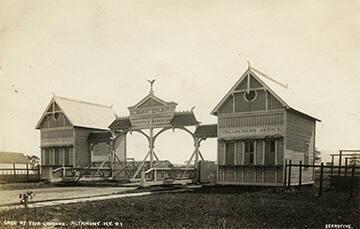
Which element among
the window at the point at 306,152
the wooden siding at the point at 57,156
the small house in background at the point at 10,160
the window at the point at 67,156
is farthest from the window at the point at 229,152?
the small house in background at the point at 10,160

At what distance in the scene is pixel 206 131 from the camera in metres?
17.4

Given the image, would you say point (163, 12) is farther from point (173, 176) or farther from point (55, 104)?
point (55, 104)

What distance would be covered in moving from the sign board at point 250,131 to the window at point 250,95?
46.1 inches

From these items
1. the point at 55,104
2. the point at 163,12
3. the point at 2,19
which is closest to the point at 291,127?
the point at 163,12

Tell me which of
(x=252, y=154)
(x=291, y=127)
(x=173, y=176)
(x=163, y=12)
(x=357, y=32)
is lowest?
(x=173, y=176)

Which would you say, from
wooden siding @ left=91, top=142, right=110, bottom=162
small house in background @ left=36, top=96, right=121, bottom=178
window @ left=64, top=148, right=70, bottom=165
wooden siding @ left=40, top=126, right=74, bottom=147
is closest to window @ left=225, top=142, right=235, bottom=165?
small house in background @ left=36, top=96, right=121, bottom=178

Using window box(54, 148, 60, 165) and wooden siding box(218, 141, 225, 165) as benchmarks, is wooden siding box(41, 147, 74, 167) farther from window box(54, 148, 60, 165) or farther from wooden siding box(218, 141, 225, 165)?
wooden siding box(218, 141, 225, 165)

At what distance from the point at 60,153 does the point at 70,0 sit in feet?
51.8

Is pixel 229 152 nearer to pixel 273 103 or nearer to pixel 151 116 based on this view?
pixel 273 103

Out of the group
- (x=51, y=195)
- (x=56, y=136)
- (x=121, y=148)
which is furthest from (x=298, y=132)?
(x=56, y=136)

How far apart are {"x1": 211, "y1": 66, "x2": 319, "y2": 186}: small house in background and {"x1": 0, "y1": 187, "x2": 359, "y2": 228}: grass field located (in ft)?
13.5

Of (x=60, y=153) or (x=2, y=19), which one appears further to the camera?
(x=60, y=153)

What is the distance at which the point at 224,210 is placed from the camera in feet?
29.3

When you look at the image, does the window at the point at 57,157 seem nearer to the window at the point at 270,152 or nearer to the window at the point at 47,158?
the window at the point at 47,158
